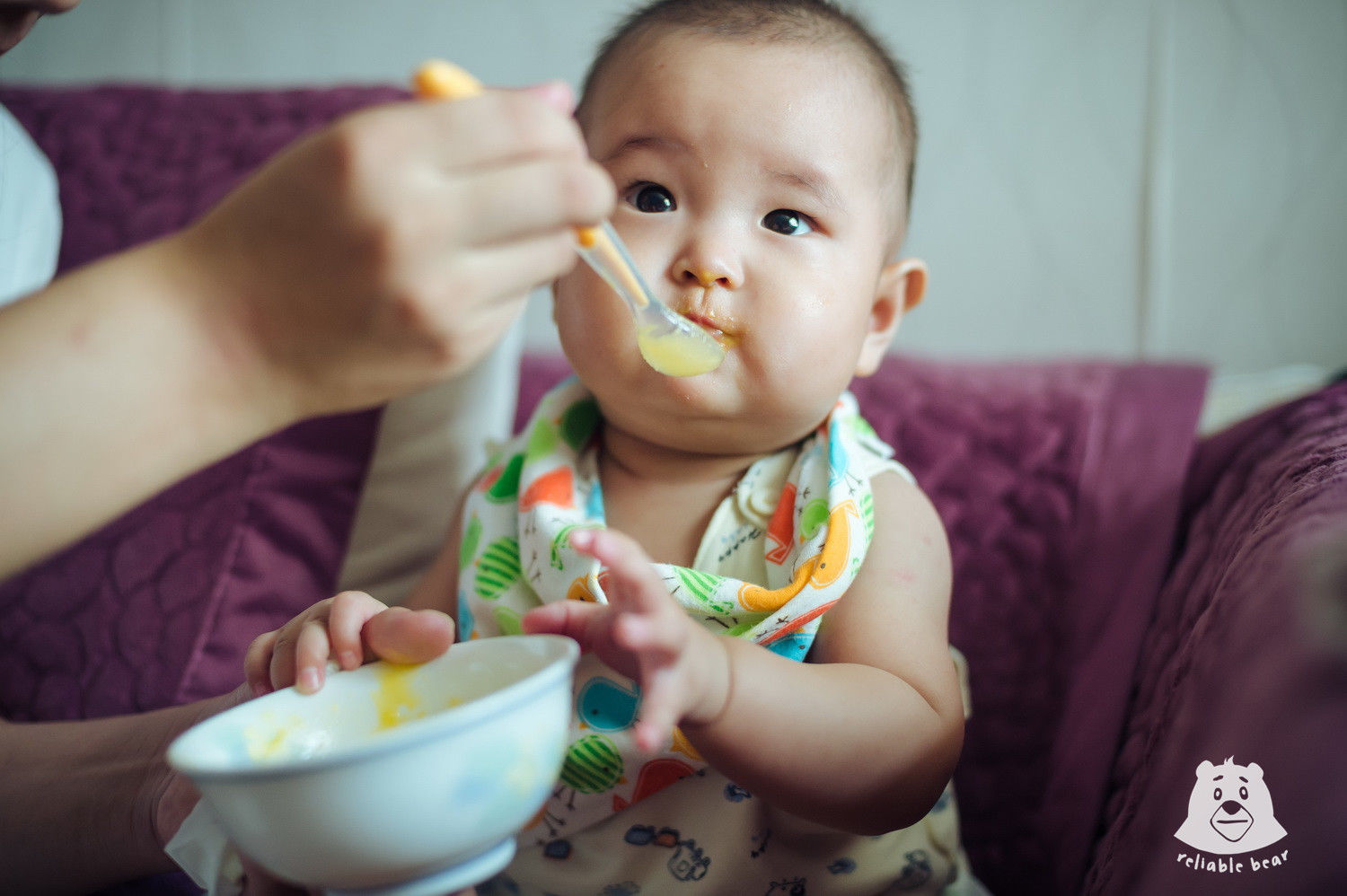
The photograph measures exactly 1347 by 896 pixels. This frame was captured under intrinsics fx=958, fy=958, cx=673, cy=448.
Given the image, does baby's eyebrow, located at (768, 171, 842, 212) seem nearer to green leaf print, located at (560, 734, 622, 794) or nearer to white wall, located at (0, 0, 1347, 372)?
green leaf print, located at (560, 734, 622, 794)

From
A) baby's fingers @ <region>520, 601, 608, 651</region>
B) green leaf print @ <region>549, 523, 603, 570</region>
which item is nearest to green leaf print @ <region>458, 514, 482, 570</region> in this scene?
green leaf print @ <region>549, 523, 603, 570</region>

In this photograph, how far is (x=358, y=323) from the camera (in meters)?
0.47

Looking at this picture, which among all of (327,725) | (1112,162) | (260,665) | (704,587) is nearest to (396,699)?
(327,725)

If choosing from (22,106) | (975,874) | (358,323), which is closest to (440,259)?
(358,323)

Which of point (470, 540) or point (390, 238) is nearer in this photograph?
point (390, 238)

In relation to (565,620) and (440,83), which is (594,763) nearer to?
(565,620)

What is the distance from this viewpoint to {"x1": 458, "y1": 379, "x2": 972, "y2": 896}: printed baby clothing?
78 centimetres

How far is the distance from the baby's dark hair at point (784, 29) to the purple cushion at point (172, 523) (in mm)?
490

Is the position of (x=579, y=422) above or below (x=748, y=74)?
below

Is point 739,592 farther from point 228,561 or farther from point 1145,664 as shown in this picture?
point 228,561

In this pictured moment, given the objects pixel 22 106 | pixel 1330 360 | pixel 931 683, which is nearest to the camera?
pixel 931 683

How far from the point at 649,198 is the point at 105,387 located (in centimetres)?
49

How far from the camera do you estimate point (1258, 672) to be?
1.77 feet

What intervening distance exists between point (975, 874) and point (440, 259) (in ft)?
3.06
